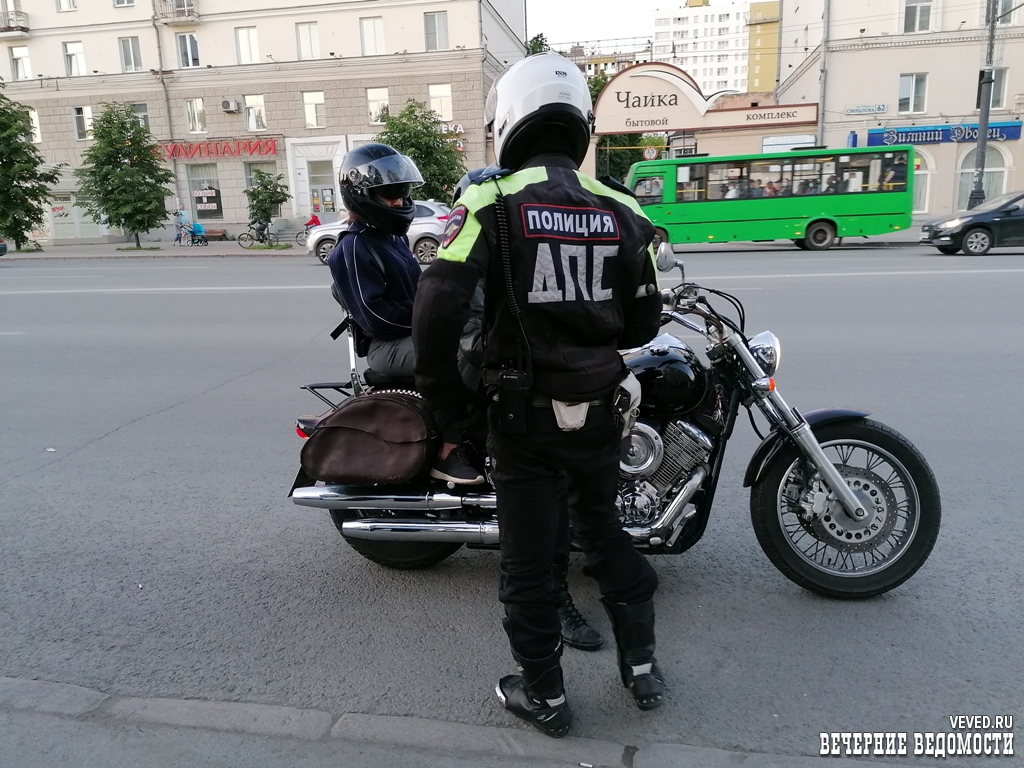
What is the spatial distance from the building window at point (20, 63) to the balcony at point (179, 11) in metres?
7.53

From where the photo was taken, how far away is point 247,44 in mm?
34250

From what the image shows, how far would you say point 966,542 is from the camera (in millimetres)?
3500

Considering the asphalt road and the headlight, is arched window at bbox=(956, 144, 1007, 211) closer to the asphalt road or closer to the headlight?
the asphalt road

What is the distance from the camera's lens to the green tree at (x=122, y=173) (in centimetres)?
2747

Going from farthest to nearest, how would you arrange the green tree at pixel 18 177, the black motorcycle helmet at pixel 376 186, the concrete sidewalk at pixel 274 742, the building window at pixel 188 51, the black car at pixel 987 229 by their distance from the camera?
1. the building window at pixel 188 51
2. the green tree at pixel 18 177
3. the black car at pixel 987 229
4. the black motorcycle helmet at pixel 376 186
5. the concrete sidewalk at pixel 274 742

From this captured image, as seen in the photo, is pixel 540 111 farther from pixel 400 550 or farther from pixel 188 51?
pixel 188 51

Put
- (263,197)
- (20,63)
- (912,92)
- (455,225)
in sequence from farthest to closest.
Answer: (20,63) → (912,92) → (263,197) → (455,225)

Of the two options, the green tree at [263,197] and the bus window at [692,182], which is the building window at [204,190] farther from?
the bus window at [692,182]

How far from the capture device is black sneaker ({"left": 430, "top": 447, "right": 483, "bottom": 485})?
3.03 meters

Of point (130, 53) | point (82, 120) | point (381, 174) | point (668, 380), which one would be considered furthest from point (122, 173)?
point (668, 380)

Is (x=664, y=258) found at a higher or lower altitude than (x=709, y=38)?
lower

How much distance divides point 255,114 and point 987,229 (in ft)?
97.7

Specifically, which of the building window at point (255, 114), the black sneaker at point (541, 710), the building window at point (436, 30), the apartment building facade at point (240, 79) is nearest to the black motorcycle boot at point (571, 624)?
the black sneaker at point (541, 710)

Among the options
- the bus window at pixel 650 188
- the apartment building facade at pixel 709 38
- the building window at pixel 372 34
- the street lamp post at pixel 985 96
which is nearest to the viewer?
the bus window at pixel 650 188
